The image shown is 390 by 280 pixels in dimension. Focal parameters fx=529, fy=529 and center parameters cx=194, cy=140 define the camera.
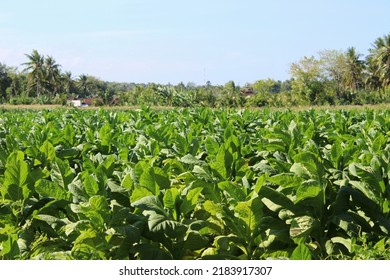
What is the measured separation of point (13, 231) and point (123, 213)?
0.84 m

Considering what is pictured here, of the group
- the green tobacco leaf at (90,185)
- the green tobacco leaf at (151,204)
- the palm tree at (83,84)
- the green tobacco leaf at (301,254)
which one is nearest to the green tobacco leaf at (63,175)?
the green tobacco leaf at (90,185)

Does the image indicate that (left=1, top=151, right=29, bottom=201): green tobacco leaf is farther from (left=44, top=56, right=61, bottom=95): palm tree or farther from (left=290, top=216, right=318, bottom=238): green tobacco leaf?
(left=44, top=56, right=61, bottom=95): palm tree

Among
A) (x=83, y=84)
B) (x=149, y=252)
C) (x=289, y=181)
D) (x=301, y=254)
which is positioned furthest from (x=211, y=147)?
(x=83, y=84)

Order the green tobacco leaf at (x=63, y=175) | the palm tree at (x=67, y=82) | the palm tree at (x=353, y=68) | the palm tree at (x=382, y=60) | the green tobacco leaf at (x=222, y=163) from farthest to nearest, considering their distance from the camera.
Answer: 1. the palm tree at (x=67, y=82)
2. the palm tree at (x=353, y=68)
3. the palm tree at (x=382, y=60)
4. the green tobacco leaf at (x=222, y=163)
5. the green tobacco leaf at (x=63, y=175)

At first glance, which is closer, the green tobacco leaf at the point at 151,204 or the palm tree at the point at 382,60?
the green tobacco leaf at the point at 151,204

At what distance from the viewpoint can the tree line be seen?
44.0 meters

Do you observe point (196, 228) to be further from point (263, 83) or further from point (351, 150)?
point (263, 83)

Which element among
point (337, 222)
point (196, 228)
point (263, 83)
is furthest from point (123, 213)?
point (263, 83)

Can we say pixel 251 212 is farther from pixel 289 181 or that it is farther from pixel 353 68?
pixel 353 68

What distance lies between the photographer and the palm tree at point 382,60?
60.2 metres

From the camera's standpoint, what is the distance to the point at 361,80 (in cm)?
7131

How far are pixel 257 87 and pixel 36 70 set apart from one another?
33.9 meters

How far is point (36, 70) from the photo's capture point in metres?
73.8

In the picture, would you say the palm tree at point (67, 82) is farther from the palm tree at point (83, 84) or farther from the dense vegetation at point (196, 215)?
the dense vegetation at point (196, 215)
